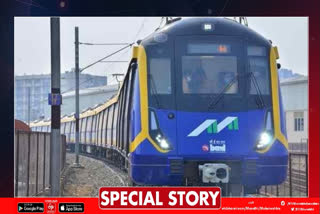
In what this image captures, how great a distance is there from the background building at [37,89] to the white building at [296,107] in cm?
178

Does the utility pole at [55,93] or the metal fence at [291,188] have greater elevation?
the utility pole at [55,93]

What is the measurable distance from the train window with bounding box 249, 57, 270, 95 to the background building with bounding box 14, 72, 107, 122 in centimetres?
145

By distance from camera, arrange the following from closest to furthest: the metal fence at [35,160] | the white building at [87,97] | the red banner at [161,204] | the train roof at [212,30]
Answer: the red banner at [161,204] → the train roof at [212,30] → the white building at [87,97] → the metal fence at [35,160]

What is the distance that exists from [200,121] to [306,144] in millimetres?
1050

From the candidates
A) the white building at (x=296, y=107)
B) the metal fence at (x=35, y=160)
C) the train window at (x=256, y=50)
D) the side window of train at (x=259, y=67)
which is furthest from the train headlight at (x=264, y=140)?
the metal fence at (x=35, y=160)

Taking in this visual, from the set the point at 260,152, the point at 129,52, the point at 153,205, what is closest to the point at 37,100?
the point at 129,52

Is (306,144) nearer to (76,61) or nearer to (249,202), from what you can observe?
(249,202)

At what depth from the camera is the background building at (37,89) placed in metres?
4.42

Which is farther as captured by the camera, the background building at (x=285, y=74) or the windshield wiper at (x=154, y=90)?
the windshield wiper at (x=154, y=90)

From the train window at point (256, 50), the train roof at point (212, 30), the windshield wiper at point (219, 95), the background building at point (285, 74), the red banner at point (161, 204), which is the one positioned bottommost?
the red banner at point (161, 204)

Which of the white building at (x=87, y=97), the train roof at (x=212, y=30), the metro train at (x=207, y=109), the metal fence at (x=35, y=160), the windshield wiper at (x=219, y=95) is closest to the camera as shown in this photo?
the train roof at (x=212, y=30)

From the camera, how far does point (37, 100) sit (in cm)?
496

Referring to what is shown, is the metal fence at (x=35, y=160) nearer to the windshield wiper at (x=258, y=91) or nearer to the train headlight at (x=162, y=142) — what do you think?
the train headlight at (x=162, y=142)

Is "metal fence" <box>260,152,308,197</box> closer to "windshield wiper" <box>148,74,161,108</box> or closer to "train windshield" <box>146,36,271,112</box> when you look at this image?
"train windshield" <box>146,36,271,112</box>
